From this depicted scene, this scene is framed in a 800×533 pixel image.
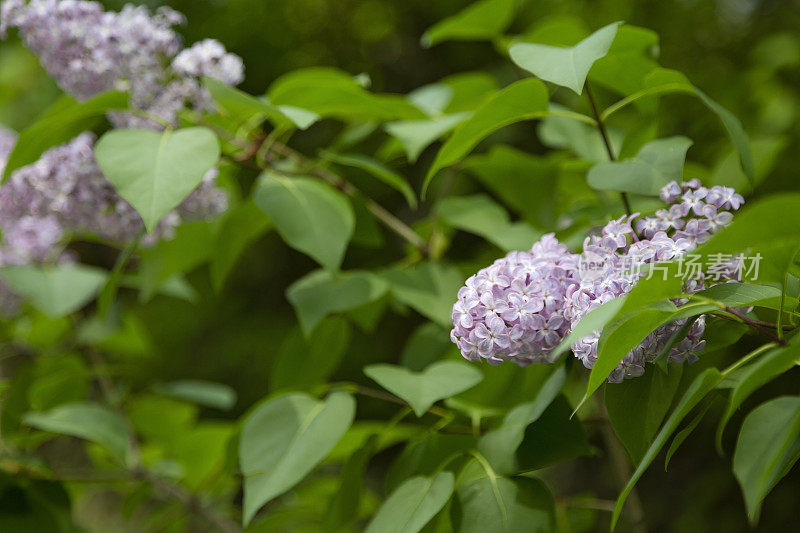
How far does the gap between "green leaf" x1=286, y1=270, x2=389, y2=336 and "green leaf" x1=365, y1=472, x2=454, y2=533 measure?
0.59 feet

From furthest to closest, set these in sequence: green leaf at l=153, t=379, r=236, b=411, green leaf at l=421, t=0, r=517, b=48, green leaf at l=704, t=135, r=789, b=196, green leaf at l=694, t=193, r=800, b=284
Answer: green leaf at l=153, t=379, r=236, b=411
green leaf at l=421, t=0, r=517, b=48
green leaf at l=704, t=135, r=789, b=196
green leaf at l=694, t=193, r=800, b=284

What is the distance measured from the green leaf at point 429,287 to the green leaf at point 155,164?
0.24 metres

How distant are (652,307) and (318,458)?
32 cm

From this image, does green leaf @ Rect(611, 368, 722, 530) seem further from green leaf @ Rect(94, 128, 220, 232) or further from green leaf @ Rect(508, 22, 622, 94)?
green leaf @ Rect(94, 128, 220, 232)

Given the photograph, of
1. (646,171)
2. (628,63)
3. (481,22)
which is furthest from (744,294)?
(481,22)

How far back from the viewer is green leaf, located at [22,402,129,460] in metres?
0.83

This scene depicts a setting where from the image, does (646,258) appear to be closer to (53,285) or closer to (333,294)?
(333,294)

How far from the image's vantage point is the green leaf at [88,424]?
2.73 ft

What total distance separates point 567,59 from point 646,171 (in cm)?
12

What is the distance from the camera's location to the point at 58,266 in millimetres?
1067

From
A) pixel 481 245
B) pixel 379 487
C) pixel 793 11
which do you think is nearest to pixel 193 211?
pixel 481 245

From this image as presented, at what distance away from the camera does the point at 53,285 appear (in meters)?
1.01

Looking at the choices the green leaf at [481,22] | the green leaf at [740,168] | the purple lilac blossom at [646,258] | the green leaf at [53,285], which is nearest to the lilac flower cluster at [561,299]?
the purple lilac blossom at [646,258]

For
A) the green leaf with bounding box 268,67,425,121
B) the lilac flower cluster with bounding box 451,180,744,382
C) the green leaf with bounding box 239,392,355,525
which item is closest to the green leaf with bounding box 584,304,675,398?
the lilac flower cluster with bounding box 451,180,744,382
